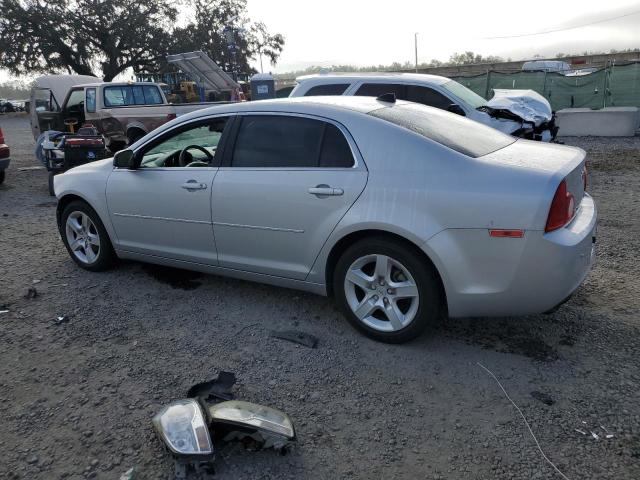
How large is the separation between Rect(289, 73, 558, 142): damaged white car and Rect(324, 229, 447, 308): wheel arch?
4.72 m

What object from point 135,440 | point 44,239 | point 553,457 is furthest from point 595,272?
point 44,239

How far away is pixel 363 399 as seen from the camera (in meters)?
2.93

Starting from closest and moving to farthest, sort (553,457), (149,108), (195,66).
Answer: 1. (553,457)
2. (149,108)
3. (195,66)

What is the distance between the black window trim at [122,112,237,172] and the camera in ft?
13.1

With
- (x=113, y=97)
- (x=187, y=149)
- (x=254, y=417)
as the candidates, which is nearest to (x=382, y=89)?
(x=187, y=149)

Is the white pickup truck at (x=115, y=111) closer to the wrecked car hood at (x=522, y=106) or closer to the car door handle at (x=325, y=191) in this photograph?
the wrecked car hood at (x=522, y=106)

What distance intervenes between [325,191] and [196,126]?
1443 mm

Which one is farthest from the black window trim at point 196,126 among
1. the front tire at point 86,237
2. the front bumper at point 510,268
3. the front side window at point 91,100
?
the front side window at point 91,100

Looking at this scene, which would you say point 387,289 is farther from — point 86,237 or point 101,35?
point 101,35

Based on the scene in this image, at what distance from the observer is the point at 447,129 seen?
3646 mm

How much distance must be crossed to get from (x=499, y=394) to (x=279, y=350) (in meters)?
1.44

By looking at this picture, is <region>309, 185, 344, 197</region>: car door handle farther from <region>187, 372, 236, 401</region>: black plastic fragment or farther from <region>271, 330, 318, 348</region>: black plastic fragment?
<region>187, 372, 236, 401</region>: black plastic fragment

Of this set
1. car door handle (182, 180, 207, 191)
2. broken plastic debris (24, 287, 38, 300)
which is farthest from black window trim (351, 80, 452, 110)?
broken plastic debris (24, 287, 38, 300)

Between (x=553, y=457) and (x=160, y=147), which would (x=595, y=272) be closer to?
(x=553, y=457)
